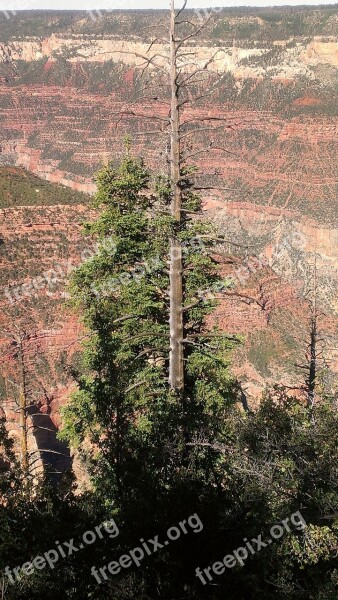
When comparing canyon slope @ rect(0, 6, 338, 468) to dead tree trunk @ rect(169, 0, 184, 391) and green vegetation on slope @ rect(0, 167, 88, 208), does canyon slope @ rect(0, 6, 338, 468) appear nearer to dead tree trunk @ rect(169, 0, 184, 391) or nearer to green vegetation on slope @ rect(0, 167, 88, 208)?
green vegetation on slope @ rect(0, 167, 88, 208)

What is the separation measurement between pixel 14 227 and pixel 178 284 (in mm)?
28304

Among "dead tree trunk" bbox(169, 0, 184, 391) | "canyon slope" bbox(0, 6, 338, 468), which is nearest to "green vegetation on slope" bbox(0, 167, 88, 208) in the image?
"canyon slope" bbox(0, 6, 338, 468)

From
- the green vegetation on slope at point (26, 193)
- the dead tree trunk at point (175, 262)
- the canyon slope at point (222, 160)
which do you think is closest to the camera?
the dead tree trunk at point (175, 262)

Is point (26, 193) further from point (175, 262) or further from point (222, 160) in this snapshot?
point (222, 160)

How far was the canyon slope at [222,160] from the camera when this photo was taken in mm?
33156

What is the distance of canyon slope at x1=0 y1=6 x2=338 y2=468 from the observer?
109 ft

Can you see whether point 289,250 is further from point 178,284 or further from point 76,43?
point 76,43

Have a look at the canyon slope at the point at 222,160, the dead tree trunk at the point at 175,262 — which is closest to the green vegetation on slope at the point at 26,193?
the canyon slope at the point at 222,160

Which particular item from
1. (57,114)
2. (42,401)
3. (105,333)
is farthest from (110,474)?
(57,114)

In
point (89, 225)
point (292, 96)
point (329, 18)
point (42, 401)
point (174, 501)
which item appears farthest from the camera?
point (329, 18)

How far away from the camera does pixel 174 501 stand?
777 cm

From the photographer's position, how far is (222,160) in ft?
302

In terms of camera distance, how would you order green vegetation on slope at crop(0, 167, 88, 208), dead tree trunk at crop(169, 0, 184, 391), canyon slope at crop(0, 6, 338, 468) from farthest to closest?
green vegetation on slope at crop(0, 167, 88, 208) < canyon slope at crop(0, 6, 338, 468) < dead tree trunk at crop(169, 0, 184, 391)

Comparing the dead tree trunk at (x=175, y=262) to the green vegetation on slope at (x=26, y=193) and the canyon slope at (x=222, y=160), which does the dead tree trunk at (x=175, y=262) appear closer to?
the canyon slope at (x=222, y=160)
